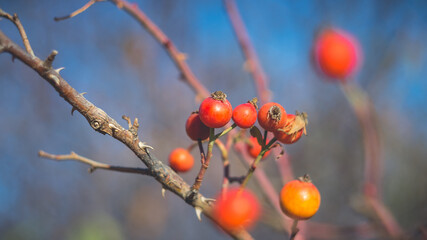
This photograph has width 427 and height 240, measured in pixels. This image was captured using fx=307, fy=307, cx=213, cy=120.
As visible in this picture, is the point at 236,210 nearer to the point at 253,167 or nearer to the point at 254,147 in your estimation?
the point at 253,167

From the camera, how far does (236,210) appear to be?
2.09 feet

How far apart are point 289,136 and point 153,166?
32 centimetres

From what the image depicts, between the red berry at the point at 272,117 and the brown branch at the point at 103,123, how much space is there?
23 centimetres

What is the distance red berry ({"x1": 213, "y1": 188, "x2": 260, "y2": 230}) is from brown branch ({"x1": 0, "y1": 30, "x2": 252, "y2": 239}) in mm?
38

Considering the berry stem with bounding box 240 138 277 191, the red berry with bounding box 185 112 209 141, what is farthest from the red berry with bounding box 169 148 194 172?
the berry stem with bounding box 240 138 277 191

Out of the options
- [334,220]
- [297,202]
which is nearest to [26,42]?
[297,202]

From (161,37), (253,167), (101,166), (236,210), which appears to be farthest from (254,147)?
(161,37)

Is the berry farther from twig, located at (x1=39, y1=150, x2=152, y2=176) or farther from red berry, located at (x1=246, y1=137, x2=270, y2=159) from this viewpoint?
twig, located at (x1=39, y1=150, x2=152, y2=176)

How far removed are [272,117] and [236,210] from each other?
0.71 feet

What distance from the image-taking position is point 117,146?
388 cm

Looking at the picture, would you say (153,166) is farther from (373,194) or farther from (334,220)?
(334,220)

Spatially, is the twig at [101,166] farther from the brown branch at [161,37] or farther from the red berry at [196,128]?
the brown branch at [161,37]

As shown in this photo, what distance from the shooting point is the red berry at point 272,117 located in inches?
27.0

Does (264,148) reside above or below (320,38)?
below
